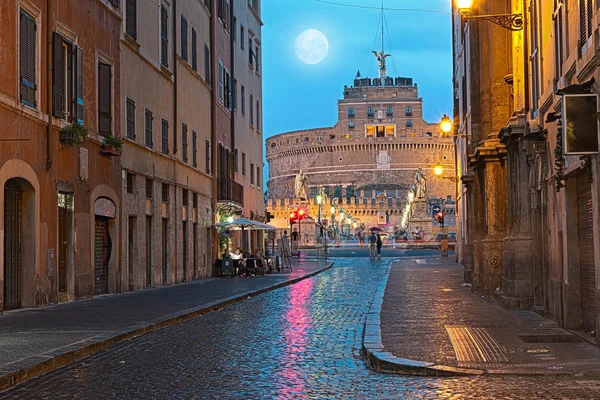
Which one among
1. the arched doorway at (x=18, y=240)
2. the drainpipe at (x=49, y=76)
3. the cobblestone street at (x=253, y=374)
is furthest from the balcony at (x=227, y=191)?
the cobblestone street at (x=253, y=374)

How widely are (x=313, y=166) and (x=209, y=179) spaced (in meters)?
115

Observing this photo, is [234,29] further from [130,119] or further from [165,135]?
[130,119]

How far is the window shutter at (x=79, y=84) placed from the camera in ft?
63.2

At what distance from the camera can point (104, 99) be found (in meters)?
21.3

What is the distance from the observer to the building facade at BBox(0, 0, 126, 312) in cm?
1638

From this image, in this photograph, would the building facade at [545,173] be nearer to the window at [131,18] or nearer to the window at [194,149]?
the window at [131,18]

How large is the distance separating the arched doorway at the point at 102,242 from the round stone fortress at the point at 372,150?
113 meters

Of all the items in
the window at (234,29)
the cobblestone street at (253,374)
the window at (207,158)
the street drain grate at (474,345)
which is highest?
the window at (234,29)

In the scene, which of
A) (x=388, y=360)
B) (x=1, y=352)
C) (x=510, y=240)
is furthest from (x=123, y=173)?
(x=388, y=360)

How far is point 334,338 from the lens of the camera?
494 inches

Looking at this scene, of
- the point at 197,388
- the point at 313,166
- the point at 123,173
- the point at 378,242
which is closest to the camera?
the point at 197,388

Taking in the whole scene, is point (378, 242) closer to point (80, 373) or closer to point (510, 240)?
point (510, 240)

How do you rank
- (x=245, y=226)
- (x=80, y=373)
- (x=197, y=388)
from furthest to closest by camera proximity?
(x=245, y=226) → (x=80, y=373) → (x=197, y=388)

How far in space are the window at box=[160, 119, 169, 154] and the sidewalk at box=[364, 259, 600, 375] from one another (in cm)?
1105
